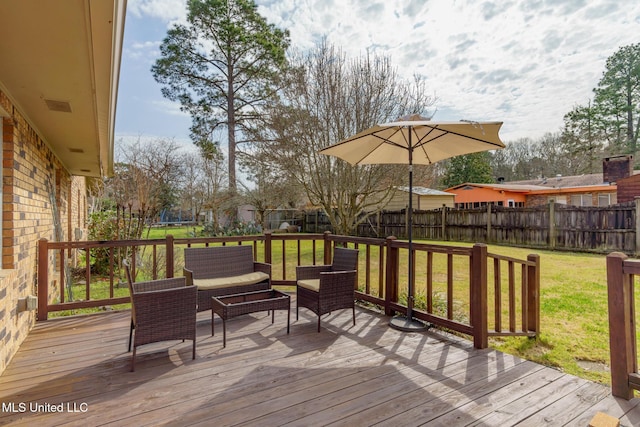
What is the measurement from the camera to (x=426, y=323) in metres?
3.85

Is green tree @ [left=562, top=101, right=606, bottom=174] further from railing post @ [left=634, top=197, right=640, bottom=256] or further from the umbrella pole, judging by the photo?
the umbrella pole

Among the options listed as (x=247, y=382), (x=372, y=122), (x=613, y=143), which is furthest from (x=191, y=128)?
(x=613, y=143)

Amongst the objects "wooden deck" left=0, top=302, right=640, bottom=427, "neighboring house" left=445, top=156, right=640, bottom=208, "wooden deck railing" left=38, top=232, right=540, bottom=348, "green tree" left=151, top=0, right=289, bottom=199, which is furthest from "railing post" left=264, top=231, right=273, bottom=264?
"neighboring house" left=445, top=156, right=640, bottom=208

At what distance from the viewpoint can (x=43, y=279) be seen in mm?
3865

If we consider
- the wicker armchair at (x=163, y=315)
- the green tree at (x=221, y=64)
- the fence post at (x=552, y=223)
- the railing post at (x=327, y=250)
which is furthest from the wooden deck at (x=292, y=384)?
the green tree at (x=221, y=64)

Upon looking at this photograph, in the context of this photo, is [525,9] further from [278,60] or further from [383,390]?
[278,60]

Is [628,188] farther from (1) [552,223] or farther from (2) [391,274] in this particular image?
(2) [391,274]

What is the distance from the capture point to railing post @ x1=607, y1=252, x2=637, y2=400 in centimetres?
231

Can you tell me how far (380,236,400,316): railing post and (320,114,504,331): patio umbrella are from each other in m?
0.24

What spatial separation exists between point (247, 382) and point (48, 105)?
10.6 feet

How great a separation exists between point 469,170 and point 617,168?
1084cm

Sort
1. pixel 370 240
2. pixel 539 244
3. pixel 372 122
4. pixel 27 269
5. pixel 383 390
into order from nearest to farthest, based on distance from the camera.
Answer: pixel 383 390 < pixel 27 269 < pixel 370 240 < pixel 372 122 < pixel 539 244

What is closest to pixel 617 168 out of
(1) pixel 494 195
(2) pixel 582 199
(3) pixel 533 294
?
(2) pixel 582 199

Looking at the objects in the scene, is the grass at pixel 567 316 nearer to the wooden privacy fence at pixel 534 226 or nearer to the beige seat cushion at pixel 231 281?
the beige seat cushion at pixel 231 281
